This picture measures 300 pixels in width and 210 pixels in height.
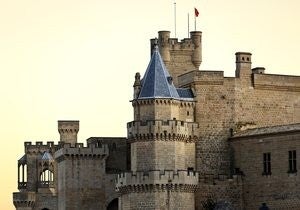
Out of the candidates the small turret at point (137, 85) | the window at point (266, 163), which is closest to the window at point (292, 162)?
the window at point (266, 163)

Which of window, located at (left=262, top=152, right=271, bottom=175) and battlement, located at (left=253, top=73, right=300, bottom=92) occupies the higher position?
battlement, located at (left=253, top=73, right=300, bottom=92)

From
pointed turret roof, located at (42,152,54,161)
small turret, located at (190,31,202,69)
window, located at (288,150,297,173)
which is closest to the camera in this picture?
window, located at (288,150,297,173)

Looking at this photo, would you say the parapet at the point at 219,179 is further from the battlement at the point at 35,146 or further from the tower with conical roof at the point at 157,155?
the battlement at the point at 35,146

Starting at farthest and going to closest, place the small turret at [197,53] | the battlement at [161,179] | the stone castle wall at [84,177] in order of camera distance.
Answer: the stone castle wall at [84,177], the small turret at [197,53], the battlement at [161,179]

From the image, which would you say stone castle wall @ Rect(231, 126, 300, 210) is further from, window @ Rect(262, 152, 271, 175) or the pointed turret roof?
the pointed turret roof

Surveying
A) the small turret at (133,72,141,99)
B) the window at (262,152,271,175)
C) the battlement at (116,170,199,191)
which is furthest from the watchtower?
the window at (262,152,271,175)

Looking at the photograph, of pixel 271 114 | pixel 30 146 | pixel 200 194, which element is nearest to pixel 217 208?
pixel 200 194

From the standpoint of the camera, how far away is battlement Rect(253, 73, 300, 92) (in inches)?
4911

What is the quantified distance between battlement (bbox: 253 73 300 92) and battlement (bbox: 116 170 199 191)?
430 inches

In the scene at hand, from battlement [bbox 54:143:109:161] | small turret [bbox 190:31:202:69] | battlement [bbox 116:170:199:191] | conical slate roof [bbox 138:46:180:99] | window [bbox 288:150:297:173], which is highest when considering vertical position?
small turret [bbox 190:31:202:69]

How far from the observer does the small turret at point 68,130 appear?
14212 centimetres

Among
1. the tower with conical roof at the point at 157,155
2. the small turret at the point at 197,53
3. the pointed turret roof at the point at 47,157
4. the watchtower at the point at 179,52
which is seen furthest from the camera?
the pointed turret roof at the point at 47,157

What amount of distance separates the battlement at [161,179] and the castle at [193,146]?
0.07 metres

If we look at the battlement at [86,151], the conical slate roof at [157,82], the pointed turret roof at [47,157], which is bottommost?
the battlement at [86,151]
